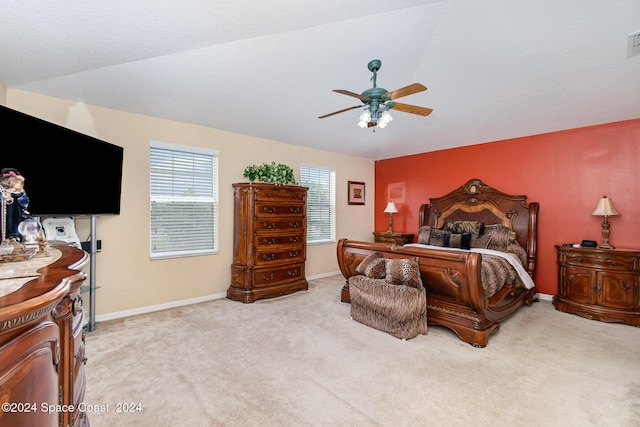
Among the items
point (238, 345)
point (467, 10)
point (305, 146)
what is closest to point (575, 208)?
point (467, 10)

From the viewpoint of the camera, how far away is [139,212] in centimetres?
380

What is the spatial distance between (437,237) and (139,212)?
4.64m

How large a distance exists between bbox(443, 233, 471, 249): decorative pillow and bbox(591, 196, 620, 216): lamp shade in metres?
1.59

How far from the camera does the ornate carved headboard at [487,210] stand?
4520 mm

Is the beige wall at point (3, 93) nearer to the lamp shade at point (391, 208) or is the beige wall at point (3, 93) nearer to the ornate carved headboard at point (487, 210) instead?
the lamp shade at point (391, 208)

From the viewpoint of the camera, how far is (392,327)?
123 inches

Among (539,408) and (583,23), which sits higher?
(583,23)

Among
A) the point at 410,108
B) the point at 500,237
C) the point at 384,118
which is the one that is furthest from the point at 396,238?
the point at 384,118

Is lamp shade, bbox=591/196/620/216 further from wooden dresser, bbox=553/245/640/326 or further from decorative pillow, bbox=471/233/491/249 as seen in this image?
decorative pillow, bbox=471/233/491/249

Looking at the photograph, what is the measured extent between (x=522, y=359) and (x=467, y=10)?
3.27m

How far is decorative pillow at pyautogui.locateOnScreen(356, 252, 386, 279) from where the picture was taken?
11.5 ft

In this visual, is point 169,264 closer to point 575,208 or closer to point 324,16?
point 324,16

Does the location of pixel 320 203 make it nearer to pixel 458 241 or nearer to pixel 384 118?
pixel 458 241

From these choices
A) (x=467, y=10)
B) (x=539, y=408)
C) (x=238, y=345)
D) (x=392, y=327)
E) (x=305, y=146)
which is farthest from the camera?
(x=305, y=146)
